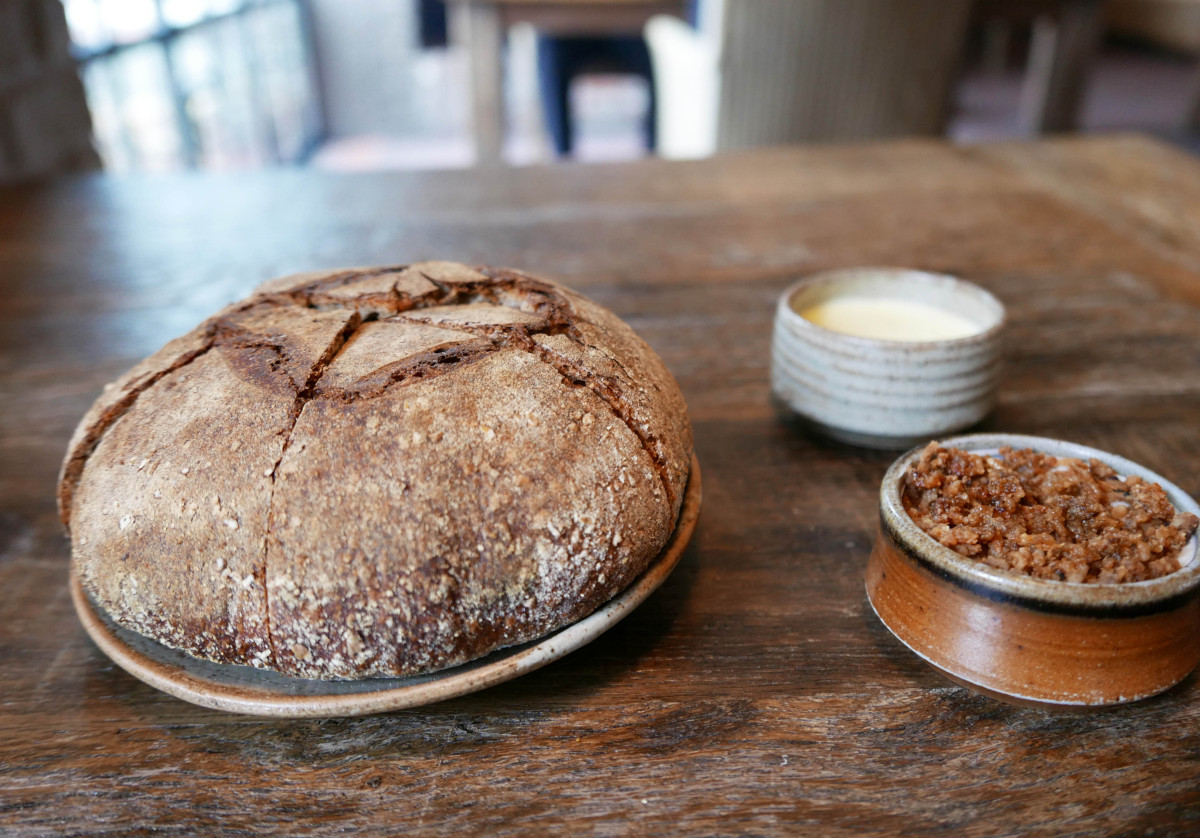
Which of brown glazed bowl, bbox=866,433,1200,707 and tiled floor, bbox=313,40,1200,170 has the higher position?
brown glazed bowl, bbox=866,433,1200,707

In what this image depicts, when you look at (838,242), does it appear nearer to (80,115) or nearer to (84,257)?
(84,257)

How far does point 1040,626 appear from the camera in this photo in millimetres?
670

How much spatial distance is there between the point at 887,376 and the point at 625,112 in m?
5.92

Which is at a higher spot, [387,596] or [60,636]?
[387,596]

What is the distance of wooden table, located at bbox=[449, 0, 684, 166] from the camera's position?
3.38m

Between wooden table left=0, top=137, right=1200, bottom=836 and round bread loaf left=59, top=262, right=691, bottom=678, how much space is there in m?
0.10

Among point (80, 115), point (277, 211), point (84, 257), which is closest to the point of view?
point (84, 257)

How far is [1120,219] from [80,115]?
3348 millimetres

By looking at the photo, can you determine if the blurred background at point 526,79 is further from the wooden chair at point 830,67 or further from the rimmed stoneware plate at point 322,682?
the rimmed stoneware plate at point 322,682

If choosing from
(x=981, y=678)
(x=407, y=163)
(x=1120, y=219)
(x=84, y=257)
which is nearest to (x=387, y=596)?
(x=981, y=678)

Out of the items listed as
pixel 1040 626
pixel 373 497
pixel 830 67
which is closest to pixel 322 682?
pixel 373 497

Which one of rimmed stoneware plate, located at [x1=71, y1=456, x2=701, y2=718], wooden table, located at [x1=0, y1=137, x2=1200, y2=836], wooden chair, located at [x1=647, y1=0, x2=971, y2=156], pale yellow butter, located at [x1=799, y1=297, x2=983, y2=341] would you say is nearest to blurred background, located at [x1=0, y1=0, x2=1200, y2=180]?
wooden chair, located at [x1=647, y1=0, x2=971, y2=156]

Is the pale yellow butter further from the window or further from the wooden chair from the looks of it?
the window

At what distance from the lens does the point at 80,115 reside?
3088mm
